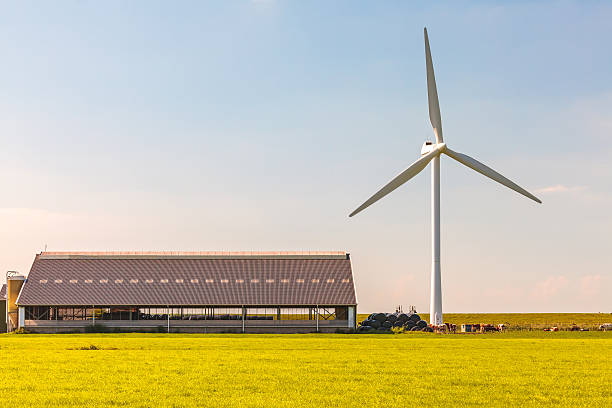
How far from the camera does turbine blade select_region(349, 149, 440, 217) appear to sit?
69725mm

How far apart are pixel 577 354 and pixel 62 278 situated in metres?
60.0

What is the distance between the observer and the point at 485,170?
77.2 m

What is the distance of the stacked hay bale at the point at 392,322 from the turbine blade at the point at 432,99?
1884cm

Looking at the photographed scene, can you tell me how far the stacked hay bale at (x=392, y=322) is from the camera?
8075 centimetres

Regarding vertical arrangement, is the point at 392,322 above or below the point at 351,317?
below

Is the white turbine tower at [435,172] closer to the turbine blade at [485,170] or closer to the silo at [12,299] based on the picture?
the turbine blade at [485,170]

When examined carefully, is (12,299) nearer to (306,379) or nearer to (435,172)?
(435,172)

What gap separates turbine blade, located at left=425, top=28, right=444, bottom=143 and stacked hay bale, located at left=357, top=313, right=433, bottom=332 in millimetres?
18836

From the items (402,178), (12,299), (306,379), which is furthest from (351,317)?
(306,379)

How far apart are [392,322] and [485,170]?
1856 centimetres

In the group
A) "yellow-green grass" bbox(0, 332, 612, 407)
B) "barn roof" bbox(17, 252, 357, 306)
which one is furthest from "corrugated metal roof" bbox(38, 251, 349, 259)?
"yellow-green grass" bbox(0, 332, 612, 407)

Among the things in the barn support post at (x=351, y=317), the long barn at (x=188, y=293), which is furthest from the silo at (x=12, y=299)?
the barn support post at (x=351, y=317)

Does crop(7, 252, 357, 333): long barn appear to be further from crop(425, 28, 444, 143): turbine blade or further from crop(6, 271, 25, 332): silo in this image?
crop(425, 28, 444, 143): turbine blade

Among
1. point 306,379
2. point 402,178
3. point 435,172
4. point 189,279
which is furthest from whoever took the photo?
point 189,279
